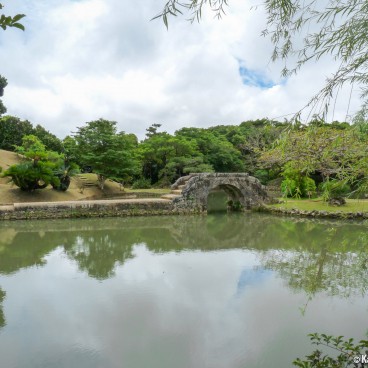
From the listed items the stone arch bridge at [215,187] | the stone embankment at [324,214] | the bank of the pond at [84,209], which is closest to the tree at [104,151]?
the stone arch bridge at [215,187]

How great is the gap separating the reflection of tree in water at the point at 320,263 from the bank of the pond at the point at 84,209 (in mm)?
5510

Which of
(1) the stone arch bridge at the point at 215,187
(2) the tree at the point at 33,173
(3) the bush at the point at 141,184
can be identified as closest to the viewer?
(1) the stone arch bridge at the point at 215,187

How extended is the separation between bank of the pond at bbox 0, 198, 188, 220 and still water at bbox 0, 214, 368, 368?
3.97m

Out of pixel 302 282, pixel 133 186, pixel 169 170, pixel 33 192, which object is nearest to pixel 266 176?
pixel 169 170

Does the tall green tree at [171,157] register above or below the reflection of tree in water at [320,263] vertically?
above

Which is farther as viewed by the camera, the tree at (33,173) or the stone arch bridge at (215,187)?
the tree at (33,173)

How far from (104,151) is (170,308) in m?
16.0

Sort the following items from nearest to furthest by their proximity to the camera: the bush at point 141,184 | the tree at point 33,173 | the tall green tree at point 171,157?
the tree at point 33,173 < the tall green tree at point 171,157 < the bush at point 141,184

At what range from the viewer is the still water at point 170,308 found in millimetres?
3748

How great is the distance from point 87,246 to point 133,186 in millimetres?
15843

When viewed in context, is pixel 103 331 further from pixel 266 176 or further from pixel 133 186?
pixel 266 176

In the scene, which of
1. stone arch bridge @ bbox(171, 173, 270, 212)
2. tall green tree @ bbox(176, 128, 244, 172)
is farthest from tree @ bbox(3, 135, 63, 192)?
tall green tree @ bbox(176, 128, 244, 172)

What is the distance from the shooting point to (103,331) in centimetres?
423

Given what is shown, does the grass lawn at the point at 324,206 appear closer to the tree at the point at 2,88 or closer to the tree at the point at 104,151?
the tree at the point at 104,151
